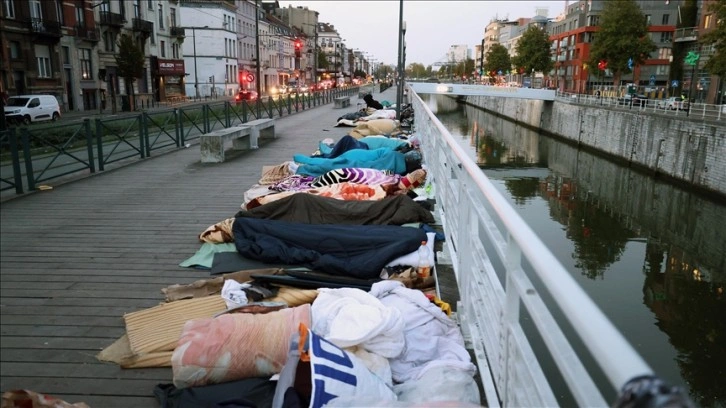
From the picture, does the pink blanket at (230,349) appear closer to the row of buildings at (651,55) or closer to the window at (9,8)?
the window at (9,8)

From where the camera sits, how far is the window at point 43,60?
3456 cm

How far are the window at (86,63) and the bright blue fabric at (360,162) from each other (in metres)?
35.4

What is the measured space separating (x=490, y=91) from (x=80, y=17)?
29317 mm

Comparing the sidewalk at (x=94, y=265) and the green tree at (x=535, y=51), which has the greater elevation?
the green tree at (x=535, y=51)

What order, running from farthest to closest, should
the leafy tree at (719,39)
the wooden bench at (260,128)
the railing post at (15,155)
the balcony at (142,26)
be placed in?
the balcony at (142,26)
the leafy tree at (719,39)
the wooden bench at (260,128)
the railing post at (15,155)

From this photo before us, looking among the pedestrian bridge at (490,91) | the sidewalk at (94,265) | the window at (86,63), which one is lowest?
the sidewalk at (94,265)

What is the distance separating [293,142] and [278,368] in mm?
12915

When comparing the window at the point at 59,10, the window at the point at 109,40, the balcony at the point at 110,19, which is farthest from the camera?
the window at the point at 109,40

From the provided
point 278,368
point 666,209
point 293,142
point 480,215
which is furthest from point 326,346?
point 666,209

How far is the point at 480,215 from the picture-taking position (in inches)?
113

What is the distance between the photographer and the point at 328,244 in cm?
524

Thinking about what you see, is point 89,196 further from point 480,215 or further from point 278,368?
point 480,215

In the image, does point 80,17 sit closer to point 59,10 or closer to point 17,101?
point 59,10

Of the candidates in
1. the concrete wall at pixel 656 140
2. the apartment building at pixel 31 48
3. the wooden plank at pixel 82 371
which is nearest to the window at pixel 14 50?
the apartment building at pixel 31 48
